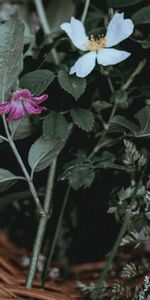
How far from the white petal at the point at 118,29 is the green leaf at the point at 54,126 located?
0.10 metres

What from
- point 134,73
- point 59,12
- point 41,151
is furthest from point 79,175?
point 59,12

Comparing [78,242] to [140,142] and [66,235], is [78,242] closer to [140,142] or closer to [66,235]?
[66,235]

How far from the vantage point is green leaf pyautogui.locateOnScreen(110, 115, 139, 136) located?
1.97 ft

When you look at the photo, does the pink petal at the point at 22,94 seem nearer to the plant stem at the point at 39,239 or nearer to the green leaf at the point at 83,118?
the green leaf at the point at 83,118

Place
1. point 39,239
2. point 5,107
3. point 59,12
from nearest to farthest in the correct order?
point 5,107
point 39,239
point 59,12

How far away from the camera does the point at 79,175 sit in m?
0.59

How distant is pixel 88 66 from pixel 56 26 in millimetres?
514

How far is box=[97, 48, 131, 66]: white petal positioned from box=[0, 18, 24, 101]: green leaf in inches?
3.6

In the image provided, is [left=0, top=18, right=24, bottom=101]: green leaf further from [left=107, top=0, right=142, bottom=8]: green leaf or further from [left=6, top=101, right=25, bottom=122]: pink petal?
[left=107, top=0, right=142, bottom=8]: green leaf

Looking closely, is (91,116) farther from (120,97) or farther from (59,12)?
(59,12)

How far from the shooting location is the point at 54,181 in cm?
71

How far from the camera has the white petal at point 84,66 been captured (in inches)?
22.7

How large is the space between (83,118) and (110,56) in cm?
8

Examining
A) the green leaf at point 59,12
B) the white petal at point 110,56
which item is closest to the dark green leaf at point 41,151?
the white petal at point 110,56
